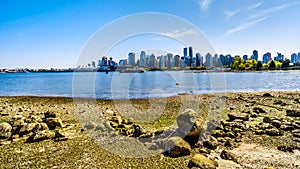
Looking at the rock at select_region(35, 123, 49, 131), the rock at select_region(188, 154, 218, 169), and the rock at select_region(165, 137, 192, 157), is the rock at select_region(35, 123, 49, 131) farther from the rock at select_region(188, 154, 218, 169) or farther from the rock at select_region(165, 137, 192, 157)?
the rock at select_region(188, 154, 218, 169)

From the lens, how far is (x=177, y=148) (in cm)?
938

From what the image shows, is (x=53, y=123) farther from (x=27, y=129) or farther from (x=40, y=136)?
(x=40, y=136)

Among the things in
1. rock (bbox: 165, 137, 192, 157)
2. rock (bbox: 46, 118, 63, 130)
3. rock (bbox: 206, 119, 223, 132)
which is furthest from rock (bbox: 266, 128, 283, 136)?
rock (bbox: 46, 118, 63, 130)

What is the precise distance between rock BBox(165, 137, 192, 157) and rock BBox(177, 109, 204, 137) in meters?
0.86

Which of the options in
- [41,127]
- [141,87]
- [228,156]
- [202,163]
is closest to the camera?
[202,163]

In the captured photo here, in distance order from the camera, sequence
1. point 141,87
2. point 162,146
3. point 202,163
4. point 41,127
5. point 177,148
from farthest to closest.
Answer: point 141,87 → point 41,127 → point 162,146 → point 177,148 → point 202,163

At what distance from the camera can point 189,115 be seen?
36.7 feet

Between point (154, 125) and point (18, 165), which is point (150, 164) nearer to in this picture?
point (18, 165)

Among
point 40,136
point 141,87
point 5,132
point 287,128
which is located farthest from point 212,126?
point 141,87

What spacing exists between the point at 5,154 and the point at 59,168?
3.21 m

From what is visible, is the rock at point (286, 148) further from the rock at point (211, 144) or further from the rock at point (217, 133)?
the rock at point (211, 144)

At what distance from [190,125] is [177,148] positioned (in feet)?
5.73

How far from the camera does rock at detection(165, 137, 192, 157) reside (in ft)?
30.4

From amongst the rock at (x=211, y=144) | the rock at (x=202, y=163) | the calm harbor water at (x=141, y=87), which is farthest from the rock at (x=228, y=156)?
the calm harbor water at (x=141, y=87)
